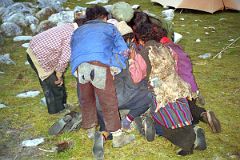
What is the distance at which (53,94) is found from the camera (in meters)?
5.09

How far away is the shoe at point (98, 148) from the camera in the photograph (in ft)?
13.5

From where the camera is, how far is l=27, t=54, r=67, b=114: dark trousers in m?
4.92

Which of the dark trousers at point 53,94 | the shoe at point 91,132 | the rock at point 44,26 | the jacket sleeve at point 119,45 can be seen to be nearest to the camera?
the jacket sleeve at point 119,45

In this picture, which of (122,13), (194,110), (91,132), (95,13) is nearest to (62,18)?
(122,13)

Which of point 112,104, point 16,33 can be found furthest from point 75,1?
point 112,104

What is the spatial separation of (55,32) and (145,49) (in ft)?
3.82

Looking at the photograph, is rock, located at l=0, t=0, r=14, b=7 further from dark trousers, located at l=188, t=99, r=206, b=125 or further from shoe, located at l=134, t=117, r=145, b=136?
dark trousers, located at l=188, t=99, r=206, b=125

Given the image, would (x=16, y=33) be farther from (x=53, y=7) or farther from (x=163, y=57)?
(x=163, y=57)

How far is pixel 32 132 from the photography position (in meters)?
4.78

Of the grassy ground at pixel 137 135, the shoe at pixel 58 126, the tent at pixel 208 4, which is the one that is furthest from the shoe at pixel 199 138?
the tent at pixel 208 4

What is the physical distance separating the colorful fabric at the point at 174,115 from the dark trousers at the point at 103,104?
501mm

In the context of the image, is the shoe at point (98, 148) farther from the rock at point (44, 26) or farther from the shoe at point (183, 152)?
the rock at point (44, 26)

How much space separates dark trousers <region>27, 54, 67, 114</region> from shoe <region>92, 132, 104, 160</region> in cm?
113

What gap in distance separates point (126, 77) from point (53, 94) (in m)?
1.23
